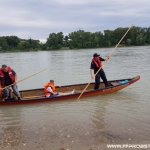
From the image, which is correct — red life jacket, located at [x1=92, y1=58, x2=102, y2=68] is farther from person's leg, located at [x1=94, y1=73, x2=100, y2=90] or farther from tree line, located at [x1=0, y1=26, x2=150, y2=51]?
tree line, located at [x1=0, y1=26, x2=150, y2=51]

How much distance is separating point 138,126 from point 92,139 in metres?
1.66

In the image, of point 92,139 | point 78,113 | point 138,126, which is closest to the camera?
point 92,139

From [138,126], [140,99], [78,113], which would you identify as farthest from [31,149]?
[140,99]

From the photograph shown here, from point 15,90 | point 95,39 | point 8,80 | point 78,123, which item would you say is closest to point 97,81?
point 15,90

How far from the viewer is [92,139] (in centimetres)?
774

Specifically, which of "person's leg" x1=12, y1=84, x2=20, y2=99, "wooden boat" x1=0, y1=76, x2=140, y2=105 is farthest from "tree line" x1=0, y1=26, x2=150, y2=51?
"person's leg" x1=12, y1=84, x2=20, y2=99

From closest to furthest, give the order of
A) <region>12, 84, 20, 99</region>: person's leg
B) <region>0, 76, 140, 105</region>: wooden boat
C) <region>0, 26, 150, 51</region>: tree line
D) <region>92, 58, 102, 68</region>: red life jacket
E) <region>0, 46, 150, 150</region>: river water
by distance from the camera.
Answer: <region>0, 46, 150, 150</region>: river water
<region>0, 76, 140, 105</region>: wooden boat
<region>12, 84, 20, 99</region>: person's leg
<region>92, 58, 102, 68</region>: red life jacket
<region>0, 26, 150, 51</region>: tree line

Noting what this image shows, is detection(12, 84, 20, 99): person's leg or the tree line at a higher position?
the tree line

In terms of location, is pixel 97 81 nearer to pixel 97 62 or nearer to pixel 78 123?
pixel 97 62

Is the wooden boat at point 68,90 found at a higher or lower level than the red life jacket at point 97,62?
lower

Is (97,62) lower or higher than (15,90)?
higher

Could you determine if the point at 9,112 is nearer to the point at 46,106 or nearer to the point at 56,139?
the point at 46,106

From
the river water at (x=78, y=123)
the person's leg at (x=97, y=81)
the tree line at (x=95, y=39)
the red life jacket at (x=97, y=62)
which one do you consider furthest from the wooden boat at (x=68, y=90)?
the tree line at (x=95, y=39)

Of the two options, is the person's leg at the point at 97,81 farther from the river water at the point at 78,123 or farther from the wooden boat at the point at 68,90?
the river water at the point at 78,123
